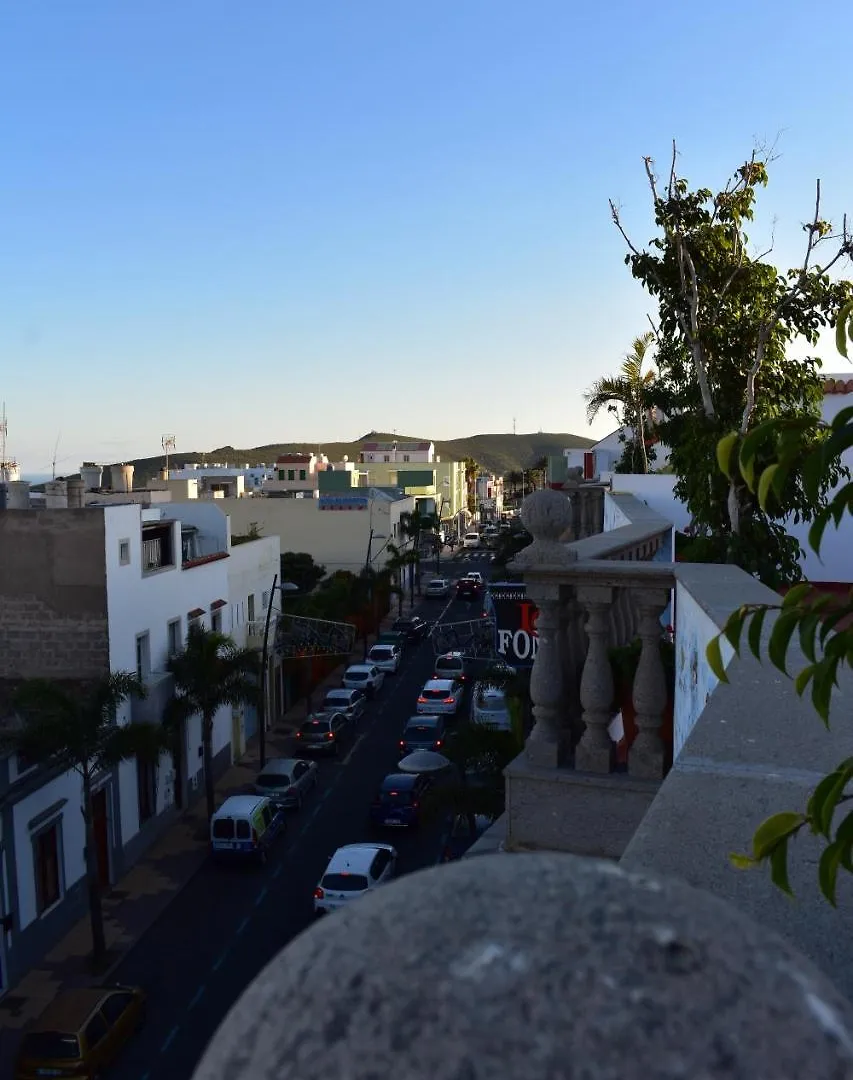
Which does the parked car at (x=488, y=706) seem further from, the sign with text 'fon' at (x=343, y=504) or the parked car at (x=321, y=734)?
the sign with text 'fon' at (x=343, y=504)

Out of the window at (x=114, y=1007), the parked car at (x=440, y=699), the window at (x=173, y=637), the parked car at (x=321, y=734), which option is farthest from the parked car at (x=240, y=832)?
the parked car at (x=440, y=699)

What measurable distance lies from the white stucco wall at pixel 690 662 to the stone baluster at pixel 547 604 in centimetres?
67

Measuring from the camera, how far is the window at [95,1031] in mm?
13399

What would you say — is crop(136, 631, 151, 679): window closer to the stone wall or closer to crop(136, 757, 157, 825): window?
the stone wall

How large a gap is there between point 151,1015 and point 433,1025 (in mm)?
16665

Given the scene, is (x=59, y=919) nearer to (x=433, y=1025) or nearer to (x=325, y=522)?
(x=433, y=1025)

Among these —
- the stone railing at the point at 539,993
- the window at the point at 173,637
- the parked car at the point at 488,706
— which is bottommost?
the parked car at the point at 488,706

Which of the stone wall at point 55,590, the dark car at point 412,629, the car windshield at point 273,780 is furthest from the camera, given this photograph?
the dark car at point 412,629

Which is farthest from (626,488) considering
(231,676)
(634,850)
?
(634,850)

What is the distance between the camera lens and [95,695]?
1817 centimetres

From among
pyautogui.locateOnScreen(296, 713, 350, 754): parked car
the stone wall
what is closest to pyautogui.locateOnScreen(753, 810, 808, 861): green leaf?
the stone wall

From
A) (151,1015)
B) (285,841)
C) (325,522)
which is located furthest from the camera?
(325,522)

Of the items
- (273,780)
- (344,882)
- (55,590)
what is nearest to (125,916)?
(344,882)

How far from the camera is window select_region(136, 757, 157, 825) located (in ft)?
72.5
